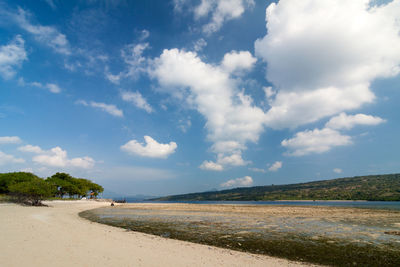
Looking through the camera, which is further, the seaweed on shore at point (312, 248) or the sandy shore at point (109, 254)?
the seaweed on shore at point (312, 248)

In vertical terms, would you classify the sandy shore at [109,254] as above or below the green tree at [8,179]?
below

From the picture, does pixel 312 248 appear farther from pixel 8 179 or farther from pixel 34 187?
pixel 8 179

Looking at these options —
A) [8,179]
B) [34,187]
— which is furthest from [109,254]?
[8,179]

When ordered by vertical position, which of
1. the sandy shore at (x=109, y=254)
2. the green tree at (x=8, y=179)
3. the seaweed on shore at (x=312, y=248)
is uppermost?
the green tree at (x=8, y=179)

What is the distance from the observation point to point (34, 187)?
50156 millimetres

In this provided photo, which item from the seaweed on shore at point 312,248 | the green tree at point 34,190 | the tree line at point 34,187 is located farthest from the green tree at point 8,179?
the seaweed on shore at point 312,248

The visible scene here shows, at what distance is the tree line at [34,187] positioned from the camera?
2007 inches

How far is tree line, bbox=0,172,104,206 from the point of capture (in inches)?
2007

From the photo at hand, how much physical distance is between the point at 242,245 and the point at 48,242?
13161 millimetres

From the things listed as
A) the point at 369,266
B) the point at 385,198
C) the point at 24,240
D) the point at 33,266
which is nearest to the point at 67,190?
the point at 24,240

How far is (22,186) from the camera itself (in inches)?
2025

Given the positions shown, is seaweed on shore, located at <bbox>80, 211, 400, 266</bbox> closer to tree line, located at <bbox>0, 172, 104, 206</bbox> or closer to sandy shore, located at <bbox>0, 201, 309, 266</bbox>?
sandy shore, located at <bbox>0, 201, 309, 266</bbox>

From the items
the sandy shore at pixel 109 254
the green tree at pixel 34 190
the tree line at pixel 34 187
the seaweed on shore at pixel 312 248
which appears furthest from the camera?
the tree line at pixel 34 187

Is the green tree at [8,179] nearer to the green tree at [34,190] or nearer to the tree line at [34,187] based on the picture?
the tree line at [34,187]
